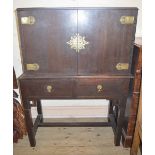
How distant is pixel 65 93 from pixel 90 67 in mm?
330

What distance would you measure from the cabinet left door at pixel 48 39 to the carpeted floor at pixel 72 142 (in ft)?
2.74

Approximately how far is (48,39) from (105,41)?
48 cm

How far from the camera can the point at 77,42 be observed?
1525 mm

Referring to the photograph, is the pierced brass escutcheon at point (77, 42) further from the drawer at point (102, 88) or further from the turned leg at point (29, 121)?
the turned leg at point (29, 121)

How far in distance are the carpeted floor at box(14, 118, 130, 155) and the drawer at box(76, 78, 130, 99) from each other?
615mm

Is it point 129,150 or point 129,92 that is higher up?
point 129,92

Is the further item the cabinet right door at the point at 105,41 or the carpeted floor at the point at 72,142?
the carpeted floor at the point at 72,142

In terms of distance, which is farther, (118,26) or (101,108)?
(101,108)

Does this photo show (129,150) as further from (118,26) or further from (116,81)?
(118,26)

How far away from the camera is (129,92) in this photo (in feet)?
5.95

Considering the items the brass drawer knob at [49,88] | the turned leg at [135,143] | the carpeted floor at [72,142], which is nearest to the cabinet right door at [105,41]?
the brass drawer knob at [49,88]
